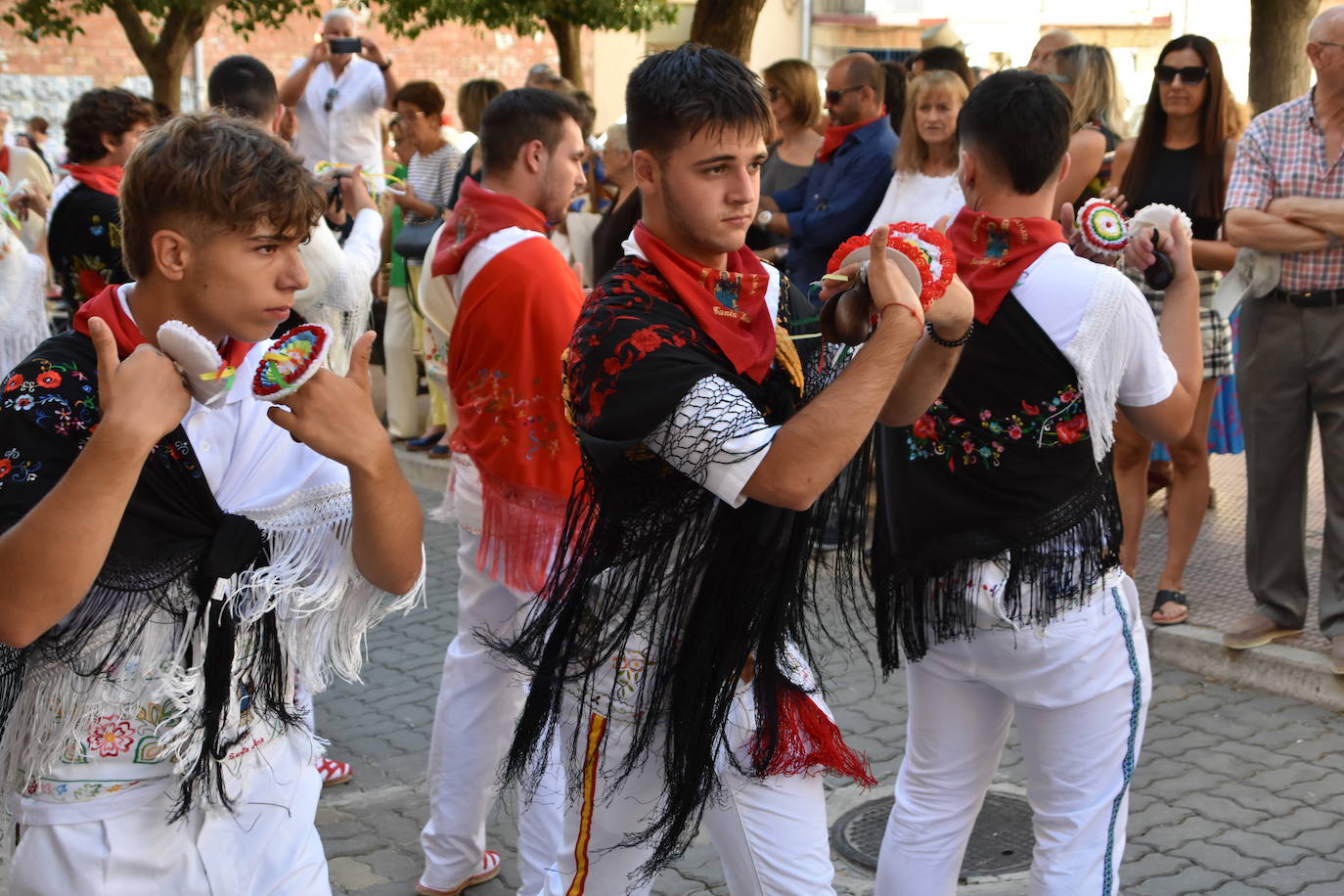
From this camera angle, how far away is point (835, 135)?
7.14 m

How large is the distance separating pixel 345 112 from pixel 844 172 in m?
4.42

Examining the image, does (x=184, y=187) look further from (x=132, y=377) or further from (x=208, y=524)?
(x=208, y=524)

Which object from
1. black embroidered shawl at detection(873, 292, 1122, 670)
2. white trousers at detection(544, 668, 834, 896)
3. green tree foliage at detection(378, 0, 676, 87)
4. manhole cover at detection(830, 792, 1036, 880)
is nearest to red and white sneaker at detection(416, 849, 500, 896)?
manhole cover at detection(830, 792, 1036, 880)

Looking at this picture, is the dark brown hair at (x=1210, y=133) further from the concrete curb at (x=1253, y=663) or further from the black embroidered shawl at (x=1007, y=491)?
the black embroidered shawl at (x=1007, y=491)

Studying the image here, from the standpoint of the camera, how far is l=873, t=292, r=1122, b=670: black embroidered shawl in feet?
9.96

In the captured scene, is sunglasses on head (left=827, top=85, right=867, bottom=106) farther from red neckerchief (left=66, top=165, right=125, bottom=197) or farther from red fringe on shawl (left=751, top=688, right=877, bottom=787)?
red fringe on shawl (left=751, top=688, right=877, bottom=787)

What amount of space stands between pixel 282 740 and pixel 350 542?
421 mm

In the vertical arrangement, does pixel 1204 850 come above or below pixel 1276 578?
below

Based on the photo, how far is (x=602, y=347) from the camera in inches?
95.5

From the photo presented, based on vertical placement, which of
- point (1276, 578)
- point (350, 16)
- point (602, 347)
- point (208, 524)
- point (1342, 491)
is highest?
point (350, 16)

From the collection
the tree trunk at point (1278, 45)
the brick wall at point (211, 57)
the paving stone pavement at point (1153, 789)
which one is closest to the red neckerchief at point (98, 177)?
the paving stone pavement at point (1153, 789)

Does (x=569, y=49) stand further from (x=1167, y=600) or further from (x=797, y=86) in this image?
(x=1167, y=600)

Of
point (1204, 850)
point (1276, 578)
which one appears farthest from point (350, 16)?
point (1204, 850)

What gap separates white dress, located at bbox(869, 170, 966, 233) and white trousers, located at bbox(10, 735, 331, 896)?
450 centimetres
